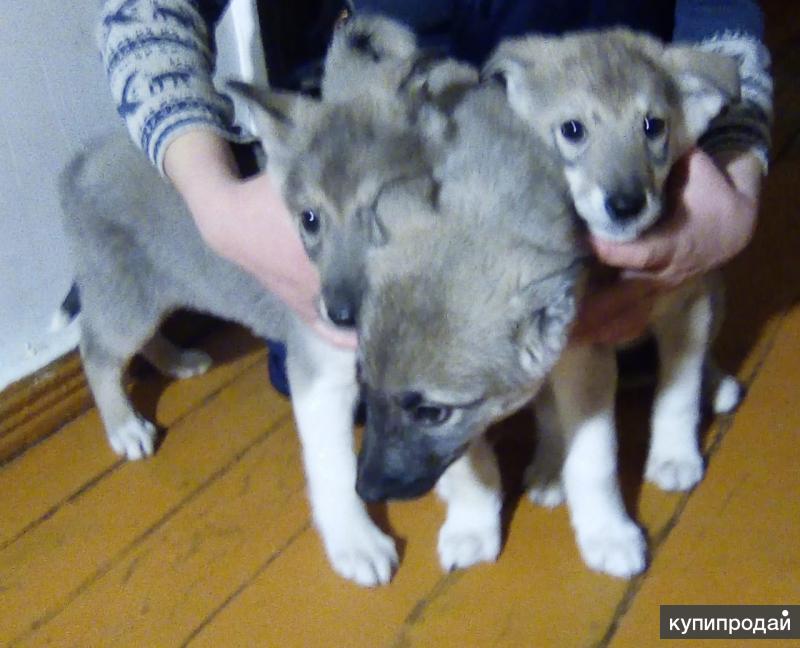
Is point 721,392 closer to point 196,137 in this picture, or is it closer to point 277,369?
point 277,369

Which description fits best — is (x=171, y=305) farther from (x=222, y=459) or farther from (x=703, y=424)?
(x=703, y=424)

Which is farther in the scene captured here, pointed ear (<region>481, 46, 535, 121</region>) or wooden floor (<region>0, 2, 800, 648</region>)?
wooden floor (<region>0, 2, 800, 648</region>)

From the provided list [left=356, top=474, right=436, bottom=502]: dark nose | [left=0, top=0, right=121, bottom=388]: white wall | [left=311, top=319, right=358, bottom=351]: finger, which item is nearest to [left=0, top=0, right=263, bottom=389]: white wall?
[left=0, top=0, right=121, bottom=388]: white wall

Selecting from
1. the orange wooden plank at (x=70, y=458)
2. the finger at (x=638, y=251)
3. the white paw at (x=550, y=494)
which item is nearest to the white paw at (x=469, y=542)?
the white paw at (x=550, y=494)

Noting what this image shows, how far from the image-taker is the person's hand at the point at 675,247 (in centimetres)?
118

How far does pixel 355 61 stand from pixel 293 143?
142 mm

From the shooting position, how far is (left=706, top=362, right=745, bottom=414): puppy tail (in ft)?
5.46

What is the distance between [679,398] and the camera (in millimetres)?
1505

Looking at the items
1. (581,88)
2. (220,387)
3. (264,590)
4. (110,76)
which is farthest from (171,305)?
(581,88)

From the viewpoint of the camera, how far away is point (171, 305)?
1.74 m

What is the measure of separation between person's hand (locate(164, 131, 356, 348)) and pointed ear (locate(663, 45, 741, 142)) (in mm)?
548

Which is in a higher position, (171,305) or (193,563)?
(171,305)

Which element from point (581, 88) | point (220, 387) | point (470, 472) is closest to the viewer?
point (581, 88)

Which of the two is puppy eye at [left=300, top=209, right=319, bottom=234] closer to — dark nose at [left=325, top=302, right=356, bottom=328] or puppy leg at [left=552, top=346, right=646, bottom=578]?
dark nose at [left=325, top=302, right=356, bottom=328]
